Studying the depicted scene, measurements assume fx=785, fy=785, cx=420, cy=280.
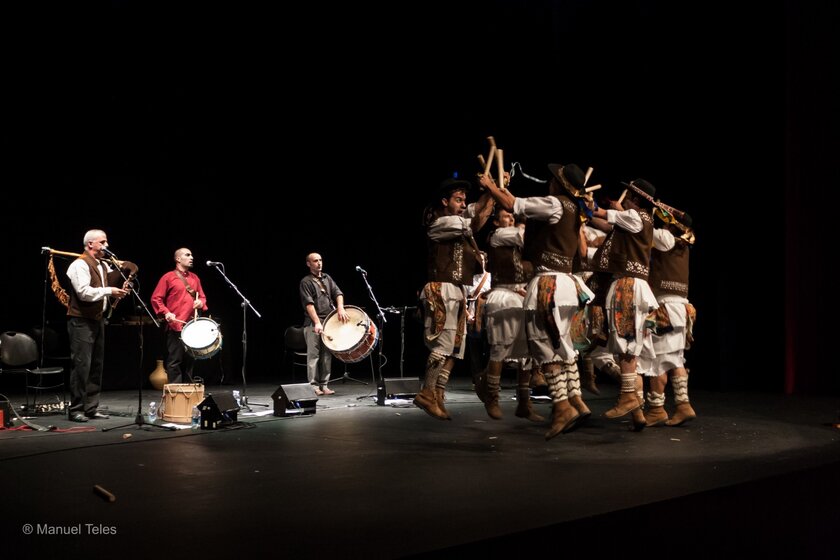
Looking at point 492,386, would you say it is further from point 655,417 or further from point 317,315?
point 317,315

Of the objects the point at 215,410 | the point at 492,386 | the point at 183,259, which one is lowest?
the point at 215,410

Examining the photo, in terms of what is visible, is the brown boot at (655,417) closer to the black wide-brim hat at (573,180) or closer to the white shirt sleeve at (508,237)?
the white shirt sleeve at (508,237)

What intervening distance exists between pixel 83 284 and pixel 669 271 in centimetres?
496

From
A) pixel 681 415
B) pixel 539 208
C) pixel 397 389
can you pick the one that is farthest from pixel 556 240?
pixel 397 389

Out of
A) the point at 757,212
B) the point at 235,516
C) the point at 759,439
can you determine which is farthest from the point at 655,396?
the point at 757,212

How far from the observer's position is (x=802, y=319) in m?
9.30

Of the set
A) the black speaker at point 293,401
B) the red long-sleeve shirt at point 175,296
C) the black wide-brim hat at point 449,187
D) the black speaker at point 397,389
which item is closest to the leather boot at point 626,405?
the black wide-brim hat at point 449,187

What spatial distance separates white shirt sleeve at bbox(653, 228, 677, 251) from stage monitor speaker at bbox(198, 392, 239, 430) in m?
3.63

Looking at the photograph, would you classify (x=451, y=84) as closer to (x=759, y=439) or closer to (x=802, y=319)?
(x=802, y=319)

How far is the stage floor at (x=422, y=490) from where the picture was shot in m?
3.01

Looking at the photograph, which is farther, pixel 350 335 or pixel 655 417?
pixel 350 335

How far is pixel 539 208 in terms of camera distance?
17.3 feet

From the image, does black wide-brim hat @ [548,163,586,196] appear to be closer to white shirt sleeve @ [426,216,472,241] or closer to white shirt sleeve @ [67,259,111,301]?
white shirt sleeve @ [426,216,472,241]

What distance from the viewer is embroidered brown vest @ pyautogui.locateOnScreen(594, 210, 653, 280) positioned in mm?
5910
